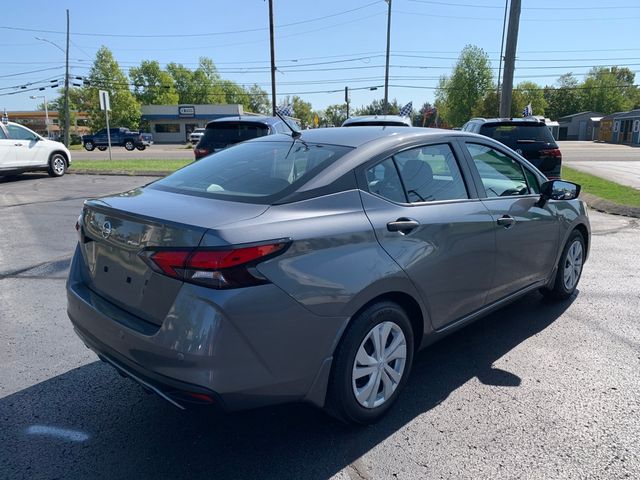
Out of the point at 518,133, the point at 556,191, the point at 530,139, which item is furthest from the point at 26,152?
the point at 556,191

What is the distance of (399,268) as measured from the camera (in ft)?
9.26

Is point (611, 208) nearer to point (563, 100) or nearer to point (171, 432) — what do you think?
point (171, 432)

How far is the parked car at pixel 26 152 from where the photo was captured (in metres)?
14.4

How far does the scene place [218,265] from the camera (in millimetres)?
2201

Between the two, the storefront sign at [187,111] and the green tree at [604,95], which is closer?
the storefront sign at [187,111]

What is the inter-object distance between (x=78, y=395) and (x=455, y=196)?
2796 mm

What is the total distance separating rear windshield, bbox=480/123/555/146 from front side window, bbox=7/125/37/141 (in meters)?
13.1

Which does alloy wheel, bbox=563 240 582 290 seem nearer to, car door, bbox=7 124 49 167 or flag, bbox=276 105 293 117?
flag, bbox=276 105 293 117

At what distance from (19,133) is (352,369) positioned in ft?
51.5

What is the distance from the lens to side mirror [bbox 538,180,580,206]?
13.9ft

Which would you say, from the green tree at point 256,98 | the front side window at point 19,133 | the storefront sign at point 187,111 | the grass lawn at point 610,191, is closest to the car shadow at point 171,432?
the grass lawn at point 610,191

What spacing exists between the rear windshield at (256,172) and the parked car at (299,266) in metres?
0.02

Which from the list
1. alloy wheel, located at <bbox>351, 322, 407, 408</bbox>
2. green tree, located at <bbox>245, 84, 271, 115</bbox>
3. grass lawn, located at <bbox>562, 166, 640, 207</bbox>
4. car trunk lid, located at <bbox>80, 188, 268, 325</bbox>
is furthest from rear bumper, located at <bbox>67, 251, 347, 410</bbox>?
green tree, located at <bbox>245, 84, 271, 115</bbox>

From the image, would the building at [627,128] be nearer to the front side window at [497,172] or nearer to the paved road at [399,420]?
the front side window at [497,172]
